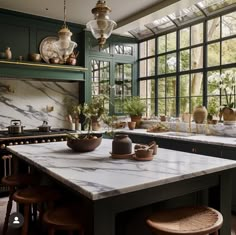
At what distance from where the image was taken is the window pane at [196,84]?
465 cm

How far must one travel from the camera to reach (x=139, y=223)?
76.3 inches

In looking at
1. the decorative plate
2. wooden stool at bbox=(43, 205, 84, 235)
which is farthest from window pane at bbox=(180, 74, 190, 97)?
wooden stool at bbox=(43, 205, 84, 235)

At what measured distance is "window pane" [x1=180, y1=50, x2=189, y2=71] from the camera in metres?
4.79

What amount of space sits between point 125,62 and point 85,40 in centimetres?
95

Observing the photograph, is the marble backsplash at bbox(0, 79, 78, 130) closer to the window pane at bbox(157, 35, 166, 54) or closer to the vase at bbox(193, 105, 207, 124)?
the window pane at bbox(157, 35, 166, 54)

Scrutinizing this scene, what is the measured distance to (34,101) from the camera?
4.98 m

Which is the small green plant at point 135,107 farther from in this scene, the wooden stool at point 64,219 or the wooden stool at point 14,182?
the wooden stool at point 64,219

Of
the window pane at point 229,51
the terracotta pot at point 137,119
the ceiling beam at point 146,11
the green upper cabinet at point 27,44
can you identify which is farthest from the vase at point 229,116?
the green upper cabinet at point 27,44

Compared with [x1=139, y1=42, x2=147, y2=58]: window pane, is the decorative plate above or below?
below

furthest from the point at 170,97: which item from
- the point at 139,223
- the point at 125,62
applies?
the point at 139,223

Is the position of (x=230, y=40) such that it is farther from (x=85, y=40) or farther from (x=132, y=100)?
(x=85, y=40)

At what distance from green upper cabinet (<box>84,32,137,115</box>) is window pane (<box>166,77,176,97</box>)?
820 mm

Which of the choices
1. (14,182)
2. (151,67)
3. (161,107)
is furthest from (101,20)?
(151,67)

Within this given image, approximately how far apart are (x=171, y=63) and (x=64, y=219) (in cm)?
398
